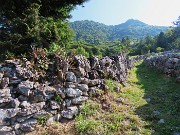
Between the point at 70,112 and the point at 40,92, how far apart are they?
130 cm

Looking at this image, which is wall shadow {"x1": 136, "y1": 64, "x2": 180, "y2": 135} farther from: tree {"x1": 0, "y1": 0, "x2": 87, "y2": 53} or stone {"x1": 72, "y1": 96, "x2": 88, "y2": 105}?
tree {"x1": 0, "y1": 0, "x2": 87, "y2": 53}

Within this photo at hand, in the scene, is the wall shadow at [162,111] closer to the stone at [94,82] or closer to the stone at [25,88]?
the stone at [94,82]

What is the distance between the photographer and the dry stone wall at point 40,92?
7.36m

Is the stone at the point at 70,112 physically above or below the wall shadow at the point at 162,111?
above

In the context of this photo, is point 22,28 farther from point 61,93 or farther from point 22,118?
point 22,118

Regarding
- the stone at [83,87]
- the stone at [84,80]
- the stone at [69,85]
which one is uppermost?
the stone at [84,80]

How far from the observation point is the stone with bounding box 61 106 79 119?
26.9ft

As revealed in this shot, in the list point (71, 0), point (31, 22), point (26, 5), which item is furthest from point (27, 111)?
point (71, 0)

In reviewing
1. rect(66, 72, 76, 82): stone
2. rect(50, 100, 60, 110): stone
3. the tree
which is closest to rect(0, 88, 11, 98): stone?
rect(50, 100, 60, 110): stone

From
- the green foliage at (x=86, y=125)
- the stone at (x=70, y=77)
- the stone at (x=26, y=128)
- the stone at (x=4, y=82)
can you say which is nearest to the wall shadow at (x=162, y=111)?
the green foliage at (x=86, y=125)

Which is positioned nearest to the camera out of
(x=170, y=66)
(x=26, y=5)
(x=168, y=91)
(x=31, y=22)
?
(x=31, y=22)

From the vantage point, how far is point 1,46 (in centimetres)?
1057

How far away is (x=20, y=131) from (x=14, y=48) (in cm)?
461

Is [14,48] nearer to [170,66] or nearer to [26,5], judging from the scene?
[26,5]
